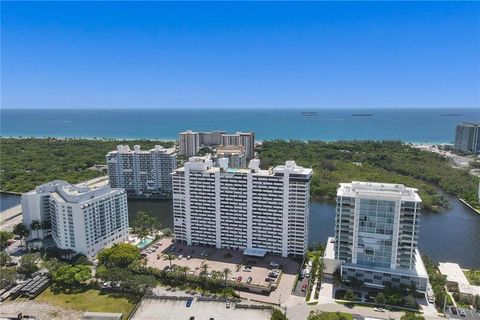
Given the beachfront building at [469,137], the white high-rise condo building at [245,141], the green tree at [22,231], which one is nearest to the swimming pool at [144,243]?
the green tree at [22,231]

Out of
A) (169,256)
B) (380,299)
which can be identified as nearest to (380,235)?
(380,299)

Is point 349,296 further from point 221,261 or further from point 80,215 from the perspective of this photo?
point 80,215

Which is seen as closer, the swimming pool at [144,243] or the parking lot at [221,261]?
the parking lot at [221,261]

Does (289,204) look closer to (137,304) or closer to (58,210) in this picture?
(137,304)

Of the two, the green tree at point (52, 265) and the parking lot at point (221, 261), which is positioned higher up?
the green tree at point (52, 265)

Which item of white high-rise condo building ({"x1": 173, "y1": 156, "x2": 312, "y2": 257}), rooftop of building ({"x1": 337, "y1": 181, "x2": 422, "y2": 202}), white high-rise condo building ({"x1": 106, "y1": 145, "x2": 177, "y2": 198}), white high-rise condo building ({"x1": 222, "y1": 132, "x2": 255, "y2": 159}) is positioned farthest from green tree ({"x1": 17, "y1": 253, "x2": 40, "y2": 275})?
white high-rise condo building ({"x1": 222, "y1": 132, "x2": 255, "y2": 159})

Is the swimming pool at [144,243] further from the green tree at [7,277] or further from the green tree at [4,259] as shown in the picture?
the green tree at [4,259]

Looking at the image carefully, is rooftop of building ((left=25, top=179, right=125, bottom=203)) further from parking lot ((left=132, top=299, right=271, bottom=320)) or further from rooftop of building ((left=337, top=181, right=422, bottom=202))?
rooftop of building ((left=337, top=181, right=422, bottom=202))
